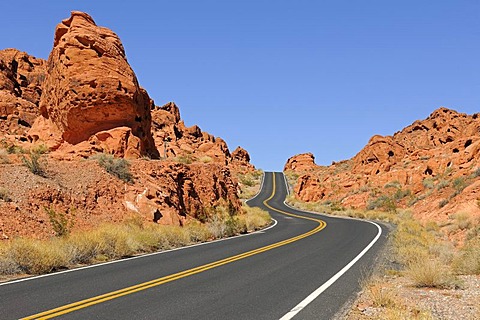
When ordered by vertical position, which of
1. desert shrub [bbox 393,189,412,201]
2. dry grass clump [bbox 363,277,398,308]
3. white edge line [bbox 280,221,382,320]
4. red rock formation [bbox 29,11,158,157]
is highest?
red rock formation [bbox 29,11,158,157]

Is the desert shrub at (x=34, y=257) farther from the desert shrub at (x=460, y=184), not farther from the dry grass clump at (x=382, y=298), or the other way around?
the desert shrub at (x=460, y=184)

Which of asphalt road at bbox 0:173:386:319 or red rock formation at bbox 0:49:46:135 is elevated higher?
red rock formation at bbox 0:49:46:135

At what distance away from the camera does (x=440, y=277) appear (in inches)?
361

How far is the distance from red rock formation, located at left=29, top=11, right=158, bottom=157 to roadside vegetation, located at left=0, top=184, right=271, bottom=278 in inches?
321

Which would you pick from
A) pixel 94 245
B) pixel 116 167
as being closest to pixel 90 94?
pixel 116 167

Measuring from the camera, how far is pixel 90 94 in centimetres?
2573

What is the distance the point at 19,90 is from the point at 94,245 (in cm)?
4993

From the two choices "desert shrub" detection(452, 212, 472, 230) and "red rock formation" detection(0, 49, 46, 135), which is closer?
"desert shrub" detection(452, 212, 472, 230)

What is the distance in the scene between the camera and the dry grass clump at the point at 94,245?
10953mm

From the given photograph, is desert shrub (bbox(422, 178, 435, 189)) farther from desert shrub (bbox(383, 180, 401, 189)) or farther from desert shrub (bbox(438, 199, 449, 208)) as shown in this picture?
desert shrub (bbox(438, 199, 449, 208))

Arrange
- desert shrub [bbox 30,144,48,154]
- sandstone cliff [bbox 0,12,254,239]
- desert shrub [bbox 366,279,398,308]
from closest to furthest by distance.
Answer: desert shrub [bbox 366,279,398,308] → sandstone cliff [bbox 0,12,254,239] → desert shrub [bbox 30,144,48,154]

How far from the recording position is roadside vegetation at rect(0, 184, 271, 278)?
11.0 meters

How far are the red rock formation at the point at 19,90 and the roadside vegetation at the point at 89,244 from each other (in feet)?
88.7

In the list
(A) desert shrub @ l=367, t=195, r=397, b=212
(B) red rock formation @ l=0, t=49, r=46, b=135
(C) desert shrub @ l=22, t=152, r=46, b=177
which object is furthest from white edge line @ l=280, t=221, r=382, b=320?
(B) red rock formation @ l=0, t=49, r=46, b=135
